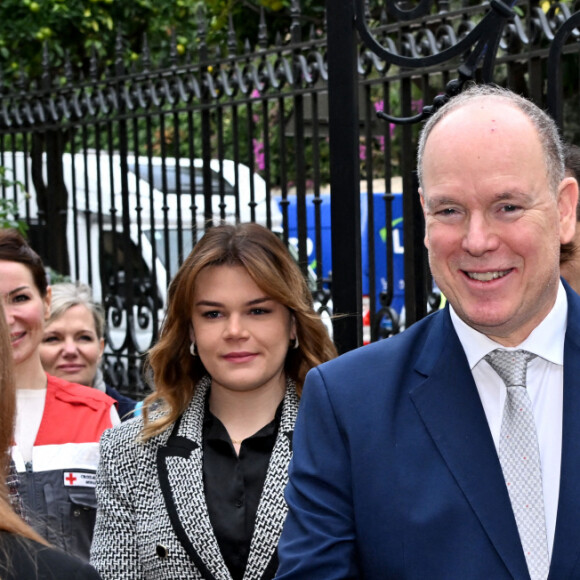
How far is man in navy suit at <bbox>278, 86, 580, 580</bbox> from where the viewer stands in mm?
1872

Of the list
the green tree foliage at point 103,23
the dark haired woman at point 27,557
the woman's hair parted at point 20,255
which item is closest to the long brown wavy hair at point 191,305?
the woman's hair parted at point 20,255

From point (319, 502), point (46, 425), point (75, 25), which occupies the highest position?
point (75, 25)

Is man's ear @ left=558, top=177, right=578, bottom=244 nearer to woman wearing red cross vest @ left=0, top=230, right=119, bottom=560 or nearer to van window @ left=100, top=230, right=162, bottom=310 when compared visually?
woman wearing red cross vest @ left=0, top=230, right=119, bottom=560

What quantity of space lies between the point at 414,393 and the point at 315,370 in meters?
0.19

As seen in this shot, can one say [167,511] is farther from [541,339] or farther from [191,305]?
[541,339]

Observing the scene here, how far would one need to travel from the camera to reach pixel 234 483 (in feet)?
9.84

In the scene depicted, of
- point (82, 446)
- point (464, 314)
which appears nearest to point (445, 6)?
point (82, 446)

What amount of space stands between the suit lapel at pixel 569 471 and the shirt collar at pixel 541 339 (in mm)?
16

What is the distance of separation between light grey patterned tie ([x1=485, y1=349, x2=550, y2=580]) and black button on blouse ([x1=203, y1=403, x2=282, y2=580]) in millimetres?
1143

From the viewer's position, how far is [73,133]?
6484 millimetres

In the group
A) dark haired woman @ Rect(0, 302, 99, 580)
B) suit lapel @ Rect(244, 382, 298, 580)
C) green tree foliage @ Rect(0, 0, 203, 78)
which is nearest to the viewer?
dark haired woman @ Rect(0, 302, 99, 580)

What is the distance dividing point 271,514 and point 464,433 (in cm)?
107

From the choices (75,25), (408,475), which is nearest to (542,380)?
(408,475)

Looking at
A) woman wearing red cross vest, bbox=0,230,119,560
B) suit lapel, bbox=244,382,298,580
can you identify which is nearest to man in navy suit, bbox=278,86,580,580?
suit lapel, bbox=244,382,298,580
